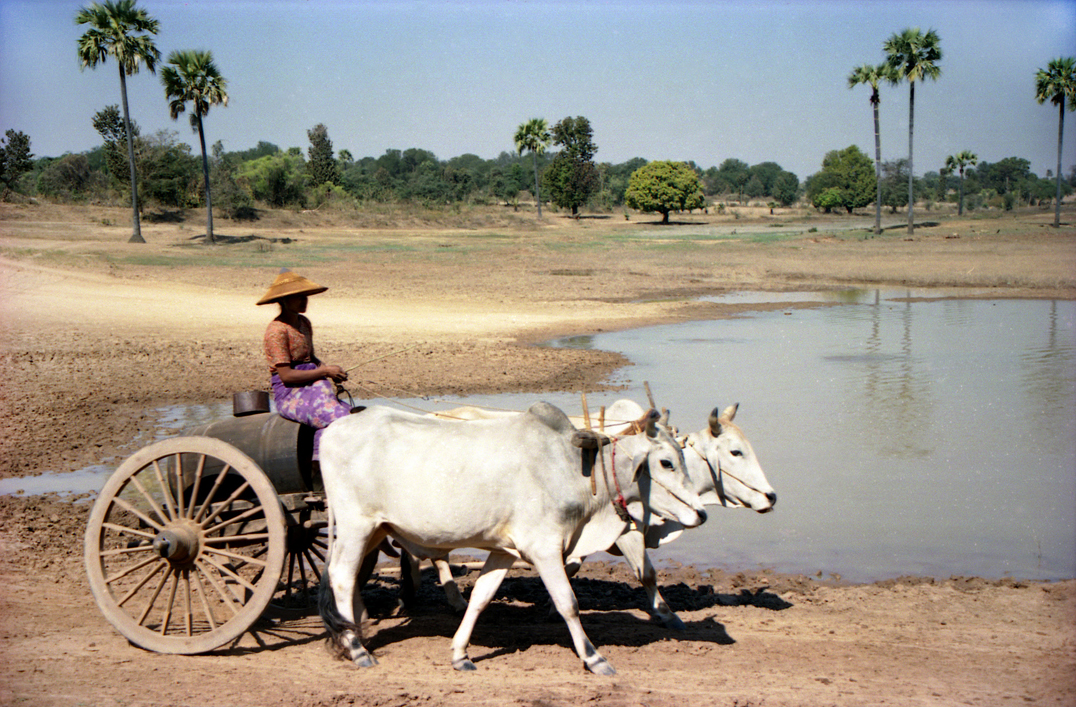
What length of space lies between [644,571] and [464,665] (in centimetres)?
155

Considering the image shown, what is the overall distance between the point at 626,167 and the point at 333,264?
118 metres

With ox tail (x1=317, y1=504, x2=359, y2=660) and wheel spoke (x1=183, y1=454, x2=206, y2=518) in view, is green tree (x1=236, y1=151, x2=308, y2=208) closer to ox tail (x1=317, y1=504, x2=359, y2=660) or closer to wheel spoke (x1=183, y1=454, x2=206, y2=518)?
wheel spoke (x1=183, y1=454, x2=206, y2=518)

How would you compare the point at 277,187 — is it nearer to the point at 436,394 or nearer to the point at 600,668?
the point at 436,394

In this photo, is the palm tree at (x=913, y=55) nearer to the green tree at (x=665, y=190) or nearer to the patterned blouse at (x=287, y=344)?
the green tree at (x=665, y=190)

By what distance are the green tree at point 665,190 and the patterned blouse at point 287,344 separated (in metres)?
71.6

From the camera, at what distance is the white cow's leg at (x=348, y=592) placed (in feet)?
18.3

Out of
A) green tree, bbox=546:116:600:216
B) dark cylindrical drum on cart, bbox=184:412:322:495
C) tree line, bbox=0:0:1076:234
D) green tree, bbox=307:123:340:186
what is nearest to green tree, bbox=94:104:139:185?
tree line, bbox=0:0:1076:234

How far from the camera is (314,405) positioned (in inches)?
241

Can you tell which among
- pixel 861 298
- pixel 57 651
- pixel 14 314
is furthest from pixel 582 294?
pixel 57 651

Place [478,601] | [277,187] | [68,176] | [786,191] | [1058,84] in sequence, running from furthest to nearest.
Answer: [786,191]
[68,176]
[277,187]
[1058,84]
[478,601]

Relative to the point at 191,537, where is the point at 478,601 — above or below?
below

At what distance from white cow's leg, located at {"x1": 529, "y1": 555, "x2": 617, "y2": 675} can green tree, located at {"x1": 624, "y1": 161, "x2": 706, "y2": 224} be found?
72.5 metres

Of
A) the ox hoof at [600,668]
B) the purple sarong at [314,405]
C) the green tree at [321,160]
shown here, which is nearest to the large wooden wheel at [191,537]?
the purple sarong at [314,405]

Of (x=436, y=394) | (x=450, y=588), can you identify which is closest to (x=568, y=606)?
(x=450, y=588)
